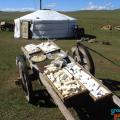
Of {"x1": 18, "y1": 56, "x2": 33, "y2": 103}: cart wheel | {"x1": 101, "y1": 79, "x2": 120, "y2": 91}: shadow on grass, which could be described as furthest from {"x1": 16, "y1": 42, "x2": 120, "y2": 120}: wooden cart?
{"x1": 101, "y1": 79, "x2": 120, "y2": 91}: shadow on grass

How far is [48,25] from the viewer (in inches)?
1460

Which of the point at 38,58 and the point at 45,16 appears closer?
the point at 38,58

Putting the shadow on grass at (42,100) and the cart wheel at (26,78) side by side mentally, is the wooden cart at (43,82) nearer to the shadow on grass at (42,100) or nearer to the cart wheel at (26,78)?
the cart wheel at (26,78)

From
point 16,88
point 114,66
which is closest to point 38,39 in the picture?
point 114,66

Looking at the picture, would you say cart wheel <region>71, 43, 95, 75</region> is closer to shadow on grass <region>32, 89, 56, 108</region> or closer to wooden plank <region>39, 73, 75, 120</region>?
shadow on grass <region>32, 89, 56, 108</region>

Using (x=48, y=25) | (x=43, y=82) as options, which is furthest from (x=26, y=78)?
(x=48, y=25)

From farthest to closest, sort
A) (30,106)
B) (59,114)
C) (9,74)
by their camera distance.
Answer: (9,74) < (30,106) < (59,114)

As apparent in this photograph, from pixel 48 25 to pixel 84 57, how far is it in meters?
26.1

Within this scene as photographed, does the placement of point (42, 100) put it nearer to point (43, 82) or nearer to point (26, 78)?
point (26, 78)

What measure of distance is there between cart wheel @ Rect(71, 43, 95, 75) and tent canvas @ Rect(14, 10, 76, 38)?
2526 cm

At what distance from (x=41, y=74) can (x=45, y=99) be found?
1.47m

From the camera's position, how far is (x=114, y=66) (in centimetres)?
1738

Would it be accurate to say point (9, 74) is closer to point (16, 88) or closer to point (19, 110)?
point (16, 88)

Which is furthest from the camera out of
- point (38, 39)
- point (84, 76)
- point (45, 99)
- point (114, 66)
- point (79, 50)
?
point (38, 39)
